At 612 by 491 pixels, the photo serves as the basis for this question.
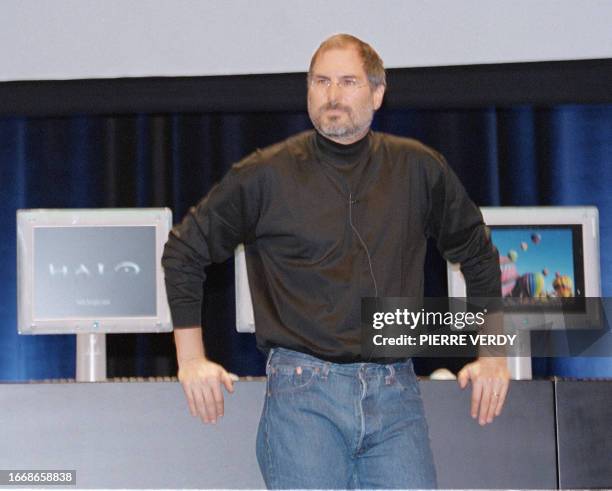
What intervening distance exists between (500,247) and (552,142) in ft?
5.10

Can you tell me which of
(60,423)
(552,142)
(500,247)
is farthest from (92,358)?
(552,142)

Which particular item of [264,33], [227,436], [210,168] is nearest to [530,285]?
[227,436]

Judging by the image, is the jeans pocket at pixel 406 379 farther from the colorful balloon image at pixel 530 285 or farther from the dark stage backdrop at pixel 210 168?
the dark stage backdrop at pixel 210 168

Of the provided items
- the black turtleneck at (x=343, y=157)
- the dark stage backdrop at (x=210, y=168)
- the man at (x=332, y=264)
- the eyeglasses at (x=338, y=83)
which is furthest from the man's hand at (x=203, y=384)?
the dark stage backdrop at (x=210, y=168)

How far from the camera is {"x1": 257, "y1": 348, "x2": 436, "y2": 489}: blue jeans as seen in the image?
1.66m

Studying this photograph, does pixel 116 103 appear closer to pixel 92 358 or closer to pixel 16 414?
pixel 92 358

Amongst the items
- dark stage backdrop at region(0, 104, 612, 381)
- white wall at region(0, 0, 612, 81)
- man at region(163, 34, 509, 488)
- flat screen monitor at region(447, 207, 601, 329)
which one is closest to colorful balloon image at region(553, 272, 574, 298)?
flat screen monitor at region(447, 207, 601, 329)

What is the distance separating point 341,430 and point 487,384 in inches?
18.4

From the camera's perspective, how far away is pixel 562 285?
2686 millimetres

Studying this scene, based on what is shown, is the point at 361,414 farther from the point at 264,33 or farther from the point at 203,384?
the point at 264,33

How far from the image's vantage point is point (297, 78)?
3510 mm

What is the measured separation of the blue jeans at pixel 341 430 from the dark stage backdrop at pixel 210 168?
243 centimetres

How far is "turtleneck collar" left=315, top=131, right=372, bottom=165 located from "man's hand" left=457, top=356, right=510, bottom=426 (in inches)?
19.1

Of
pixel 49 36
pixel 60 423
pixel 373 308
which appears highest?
pixel 49 36
